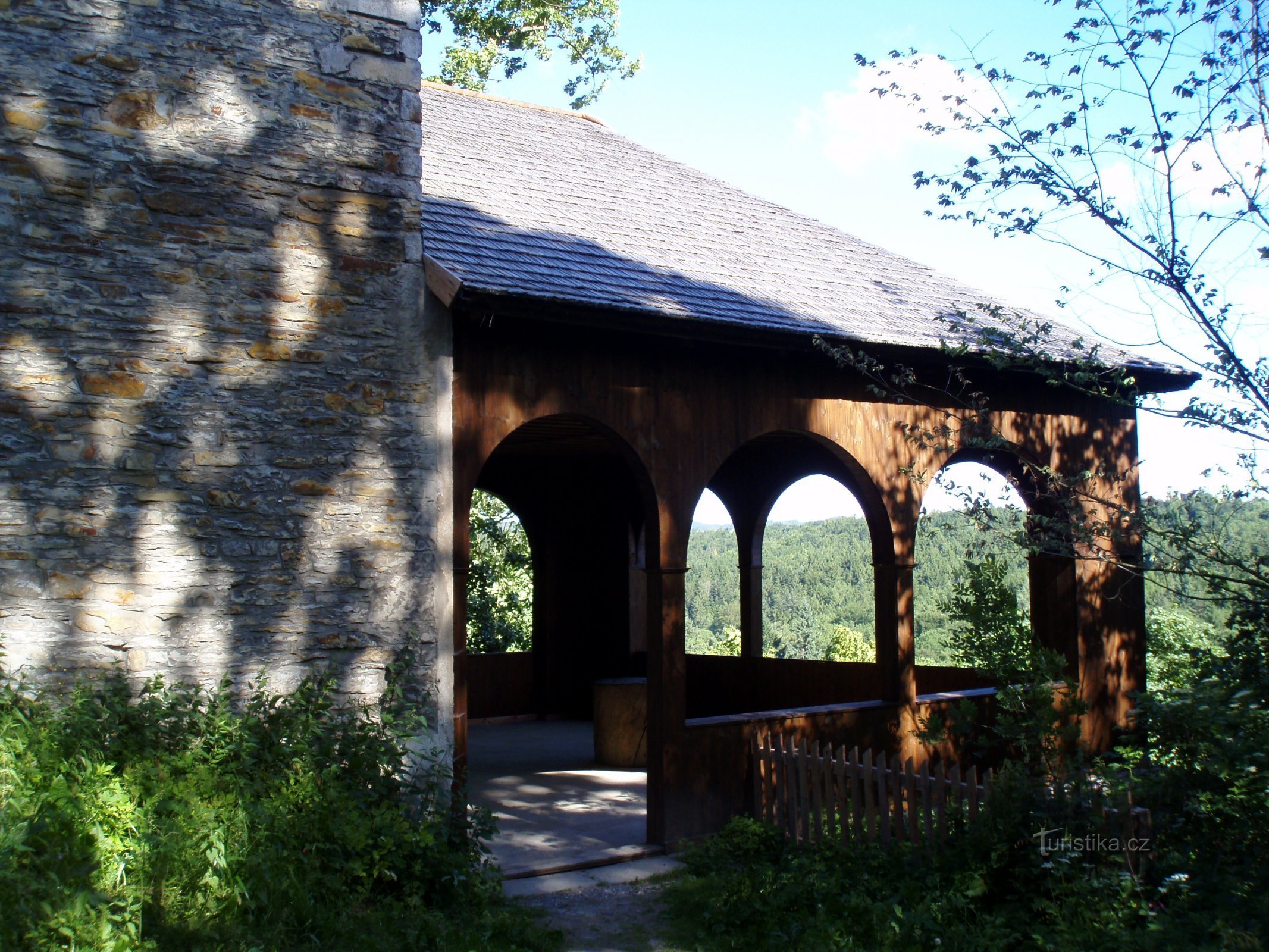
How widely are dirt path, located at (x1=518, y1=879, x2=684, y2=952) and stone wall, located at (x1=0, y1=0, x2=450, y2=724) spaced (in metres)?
1.21

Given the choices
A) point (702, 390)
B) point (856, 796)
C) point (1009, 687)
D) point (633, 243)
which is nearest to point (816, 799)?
point (856, 796)

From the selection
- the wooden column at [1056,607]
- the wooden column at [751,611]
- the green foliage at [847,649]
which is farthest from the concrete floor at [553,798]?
the green foliage at [847,649]

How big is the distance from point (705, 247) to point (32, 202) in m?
5.09

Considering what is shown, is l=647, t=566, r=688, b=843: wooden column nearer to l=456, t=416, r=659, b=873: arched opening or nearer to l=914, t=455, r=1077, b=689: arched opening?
l=914, t=455, r=1077, b=689: arched opening

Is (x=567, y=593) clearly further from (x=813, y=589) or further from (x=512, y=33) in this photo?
(x=813, y=589)

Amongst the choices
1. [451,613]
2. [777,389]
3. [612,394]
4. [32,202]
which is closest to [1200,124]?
[777,389]

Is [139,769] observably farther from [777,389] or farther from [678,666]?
[777,389]

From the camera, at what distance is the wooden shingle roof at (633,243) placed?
6.82 metres

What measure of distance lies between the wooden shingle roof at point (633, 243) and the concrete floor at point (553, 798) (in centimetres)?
337

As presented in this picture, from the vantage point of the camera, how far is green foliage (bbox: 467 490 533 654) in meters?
15.4

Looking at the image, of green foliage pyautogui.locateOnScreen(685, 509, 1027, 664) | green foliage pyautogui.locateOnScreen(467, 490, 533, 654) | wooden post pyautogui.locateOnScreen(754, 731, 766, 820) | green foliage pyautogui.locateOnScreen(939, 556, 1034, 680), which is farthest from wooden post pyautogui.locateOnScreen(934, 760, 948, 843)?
green foliage pyautogui.locateOnScreen(685, 509, 1027, 664)

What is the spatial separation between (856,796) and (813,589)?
35.1 m

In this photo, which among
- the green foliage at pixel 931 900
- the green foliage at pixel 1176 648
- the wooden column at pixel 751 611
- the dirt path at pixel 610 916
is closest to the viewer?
the green foliage at pixel 931 900

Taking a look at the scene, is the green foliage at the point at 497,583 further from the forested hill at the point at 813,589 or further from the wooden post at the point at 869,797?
the forested hill at the point at 813,589
